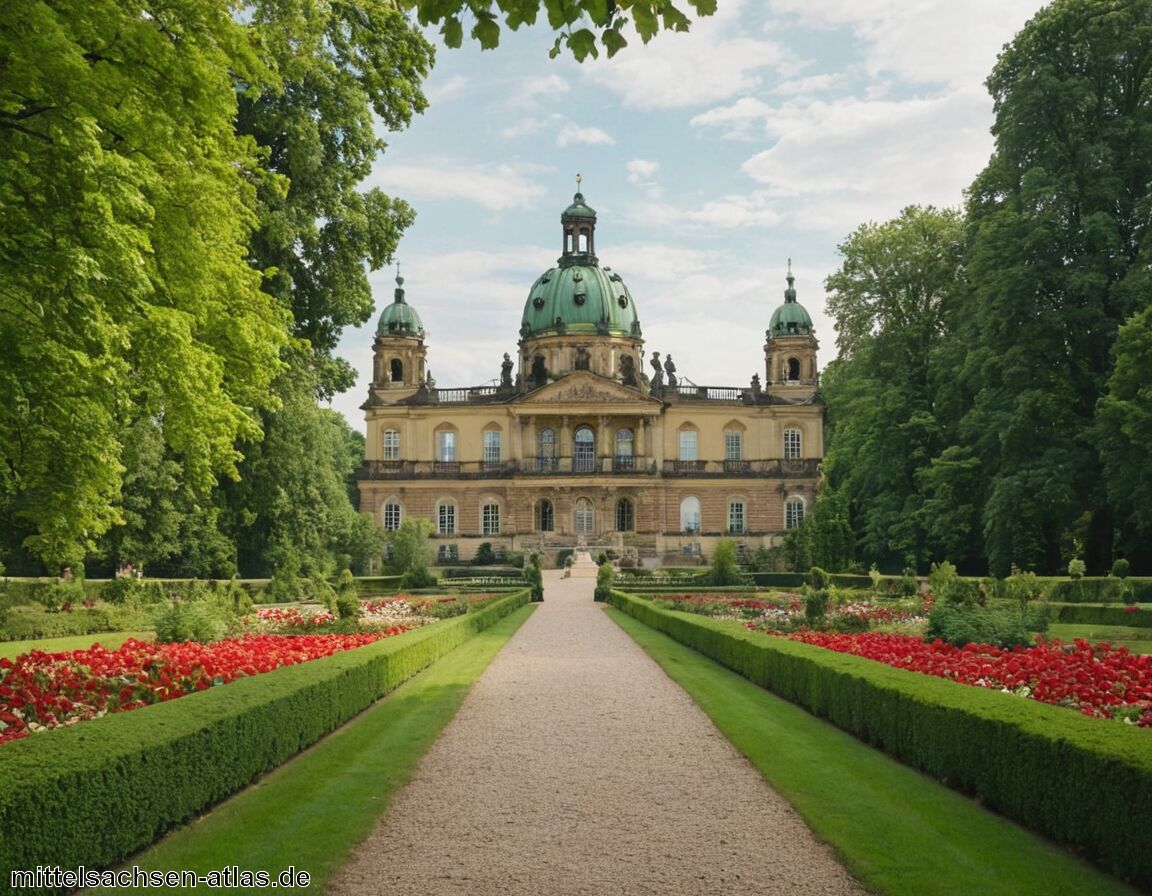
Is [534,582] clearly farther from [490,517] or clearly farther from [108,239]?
[490,517]

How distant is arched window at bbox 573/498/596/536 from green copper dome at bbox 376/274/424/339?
13.4 m

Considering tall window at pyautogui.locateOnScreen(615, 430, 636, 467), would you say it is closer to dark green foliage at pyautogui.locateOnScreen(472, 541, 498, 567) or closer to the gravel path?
dark green foliage at pyautogui.locateOnScreen(472, 541, 498, 567)

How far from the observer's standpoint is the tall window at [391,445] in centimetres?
6172

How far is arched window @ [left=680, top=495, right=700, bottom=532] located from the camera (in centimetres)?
6053

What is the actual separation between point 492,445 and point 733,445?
13232 mm

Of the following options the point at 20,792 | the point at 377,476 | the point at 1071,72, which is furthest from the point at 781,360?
the point at 20,792

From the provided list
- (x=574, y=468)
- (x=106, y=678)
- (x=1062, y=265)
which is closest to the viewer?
(x=106, y=678)

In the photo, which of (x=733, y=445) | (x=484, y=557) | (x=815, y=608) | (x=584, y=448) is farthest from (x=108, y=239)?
(x=733, y=445)

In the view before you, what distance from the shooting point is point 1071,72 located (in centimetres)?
2759

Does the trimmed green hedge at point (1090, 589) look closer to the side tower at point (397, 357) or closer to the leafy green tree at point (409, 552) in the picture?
the leafy green tree at point (409, 552)

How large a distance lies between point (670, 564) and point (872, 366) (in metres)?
20.5

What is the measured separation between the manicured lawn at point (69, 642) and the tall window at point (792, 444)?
4704 cm

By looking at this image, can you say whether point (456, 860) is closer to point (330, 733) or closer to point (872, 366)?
point (330, 733)

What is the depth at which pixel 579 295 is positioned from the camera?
6531cm
